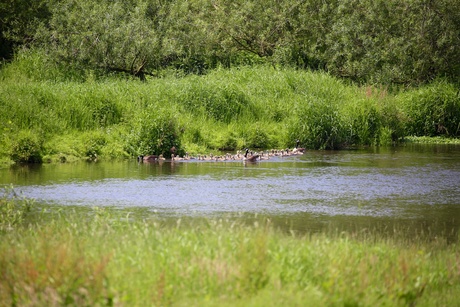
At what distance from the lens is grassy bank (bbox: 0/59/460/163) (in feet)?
83.9

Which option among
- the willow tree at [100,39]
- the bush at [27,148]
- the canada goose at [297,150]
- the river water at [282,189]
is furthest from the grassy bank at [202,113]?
the river water at [282,189]

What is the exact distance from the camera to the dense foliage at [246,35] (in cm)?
3453

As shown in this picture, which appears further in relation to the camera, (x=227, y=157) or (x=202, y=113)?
(x=202, y=113)

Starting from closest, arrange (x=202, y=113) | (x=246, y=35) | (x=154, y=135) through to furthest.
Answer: (x=154, y=135) → (x=202, y=113) → (x=246, y=35)

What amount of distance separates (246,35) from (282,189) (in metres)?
22.3

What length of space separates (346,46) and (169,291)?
31.6 m

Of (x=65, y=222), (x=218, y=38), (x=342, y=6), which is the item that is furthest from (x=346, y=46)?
(x=65, y=222)

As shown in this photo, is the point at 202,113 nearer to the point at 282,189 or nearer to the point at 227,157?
the point at 227,157

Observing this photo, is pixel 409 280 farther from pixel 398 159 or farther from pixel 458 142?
pixel 458 142

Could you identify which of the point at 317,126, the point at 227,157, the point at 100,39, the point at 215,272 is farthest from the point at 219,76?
the point at 215,272

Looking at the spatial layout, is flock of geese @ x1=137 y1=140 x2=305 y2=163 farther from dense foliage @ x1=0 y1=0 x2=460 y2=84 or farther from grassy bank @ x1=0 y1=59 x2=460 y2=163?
dense foliage @ x1=0 y1=0 x2=460 y2=84

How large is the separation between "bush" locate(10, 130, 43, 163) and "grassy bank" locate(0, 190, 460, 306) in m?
13.3

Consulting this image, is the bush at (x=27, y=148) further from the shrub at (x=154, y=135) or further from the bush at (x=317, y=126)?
the bush at (x=317, y=126)

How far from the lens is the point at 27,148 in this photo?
934 inches
